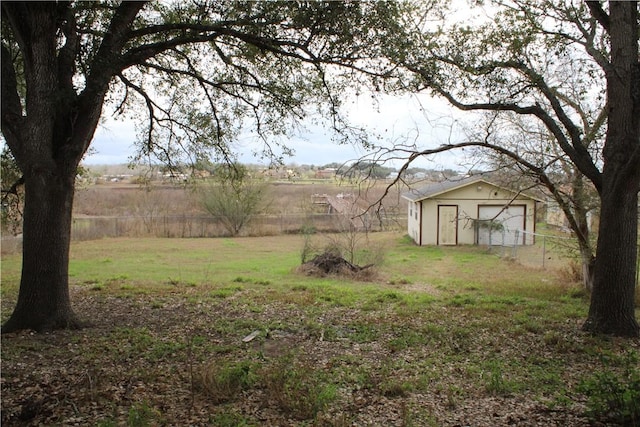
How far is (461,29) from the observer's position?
728cm

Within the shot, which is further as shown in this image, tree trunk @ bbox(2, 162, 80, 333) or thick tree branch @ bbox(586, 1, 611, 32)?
thick tree branch @ bbox(586, 1, 611, 32)

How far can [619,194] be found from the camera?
19.9ft

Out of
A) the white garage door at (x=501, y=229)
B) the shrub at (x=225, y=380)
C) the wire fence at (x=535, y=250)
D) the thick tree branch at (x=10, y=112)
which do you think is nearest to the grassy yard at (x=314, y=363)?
the shrub at (x=225, y=380)

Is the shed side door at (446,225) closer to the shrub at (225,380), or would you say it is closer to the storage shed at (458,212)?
the storage shed at (458,212)

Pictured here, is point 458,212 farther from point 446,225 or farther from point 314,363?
point 314,363

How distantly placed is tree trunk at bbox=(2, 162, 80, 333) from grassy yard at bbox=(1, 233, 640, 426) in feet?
1.04

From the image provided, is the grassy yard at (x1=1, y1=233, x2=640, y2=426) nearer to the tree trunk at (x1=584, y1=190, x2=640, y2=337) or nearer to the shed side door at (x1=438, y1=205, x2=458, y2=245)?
the tree trunk at (x1=584, y1=190, x2=640, y2=337)

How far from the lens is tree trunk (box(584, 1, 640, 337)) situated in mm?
5945

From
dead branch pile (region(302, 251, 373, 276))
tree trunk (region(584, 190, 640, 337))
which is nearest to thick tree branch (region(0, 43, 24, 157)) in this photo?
tree trunk (region(584, 190, 640, 337))

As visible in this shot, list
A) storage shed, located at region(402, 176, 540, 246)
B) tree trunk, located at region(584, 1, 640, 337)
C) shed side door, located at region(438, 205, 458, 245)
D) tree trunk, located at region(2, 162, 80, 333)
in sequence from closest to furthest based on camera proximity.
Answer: tree trunk, located at region(2, 162, 80, 333) < tree trunk, located at region(584, 1, 640, 337) < storage shed, located at region(402, 176, 540, 246) < shed side door, located at region(438, 205, 458, 245)

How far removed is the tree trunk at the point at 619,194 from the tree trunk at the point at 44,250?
7120 millimetres

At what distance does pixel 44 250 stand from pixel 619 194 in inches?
294

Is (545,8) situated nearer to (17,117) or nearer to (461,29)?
(461,29)

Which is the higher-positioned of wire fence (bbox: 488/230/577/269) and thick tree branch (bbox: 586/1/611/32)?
thick tree branch (bbox: 586/1/611/32)
